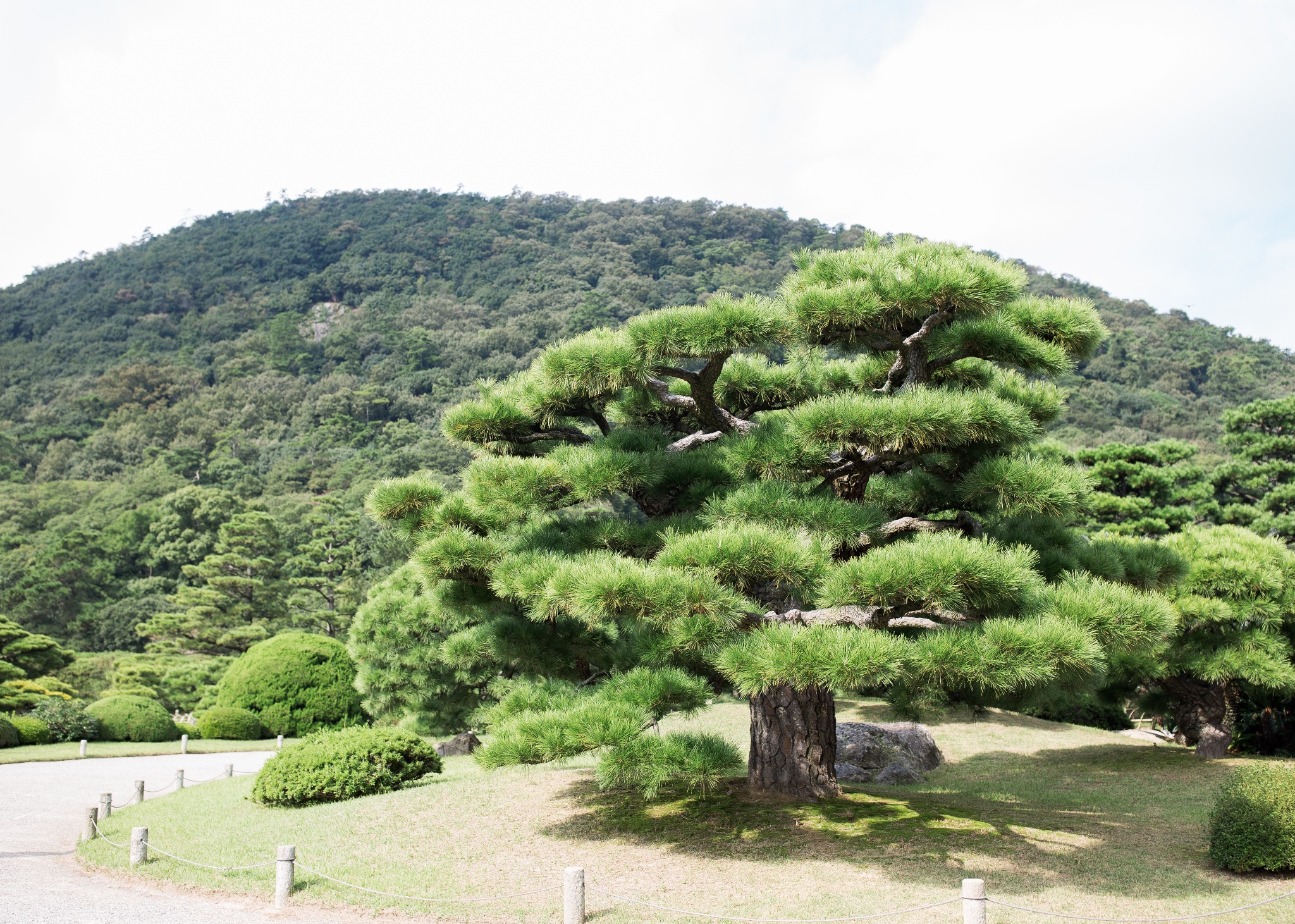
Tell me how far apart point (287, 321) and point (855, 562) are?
74771 millimetres

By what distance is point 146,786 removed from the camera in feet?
42.1

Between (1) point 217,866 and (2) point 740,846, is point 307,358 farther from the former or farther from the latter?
(2) point 740,846

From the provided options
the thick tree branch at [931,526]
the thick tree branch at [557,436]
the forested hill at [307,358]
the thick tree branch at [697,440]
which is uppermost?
the forested hill at [307,358]

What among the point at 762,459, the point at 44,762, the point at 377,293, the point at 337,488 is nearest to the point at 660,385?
the point at 762,459

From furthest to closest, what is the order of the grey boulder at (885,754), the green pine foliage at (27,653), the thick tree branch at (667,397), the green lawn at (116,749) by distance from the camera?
the green pine foliage at (27,653), the green lawn at (116,749), the grey boulder at (885,754), the thick tree branch at (667,397)

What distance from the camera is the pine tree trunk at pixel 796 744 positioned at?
790 cm

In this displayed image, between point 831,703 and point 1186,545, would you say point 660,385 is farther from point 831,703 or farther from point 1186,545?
point 1186,545

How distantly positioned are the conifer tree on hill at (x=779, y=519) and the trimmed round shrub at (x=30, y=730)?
42.7ft

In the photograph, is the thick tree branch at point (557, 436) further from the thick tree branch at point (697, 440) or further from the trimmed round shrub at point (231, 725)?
the trimmed round shrub at point (231, 725)

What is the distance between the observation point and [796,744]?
316 inches

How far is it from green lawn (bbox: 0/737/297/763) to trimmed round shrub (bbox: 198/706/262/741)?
6.3 inches

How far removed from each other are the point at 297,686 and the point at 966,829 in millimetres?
14178

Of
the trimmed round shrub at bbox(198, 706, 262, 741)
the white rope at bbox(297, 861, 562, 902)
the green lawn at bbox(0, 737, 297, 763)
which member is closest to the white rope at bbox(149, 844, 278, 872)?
the white rope at bbox(297, 861, 562, 902)

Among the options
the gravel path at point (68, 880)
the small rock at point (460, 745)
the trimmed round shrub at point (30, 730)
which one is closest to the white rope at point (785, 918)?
the gravel path at point (68, 880)
